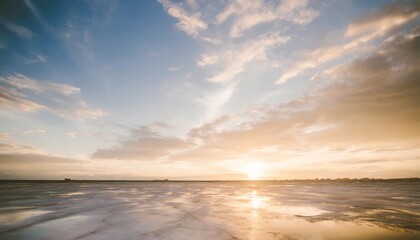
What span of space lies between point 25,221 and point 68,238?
13.3ft

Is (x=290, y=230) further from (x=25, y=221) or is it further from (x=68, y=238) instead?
(x=25, y=221)

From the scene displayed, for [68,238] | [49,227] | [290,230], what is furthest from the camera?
[49,227]

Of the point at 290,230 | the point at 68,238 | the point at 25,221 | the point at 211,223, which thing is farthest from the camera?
the point at 25,221

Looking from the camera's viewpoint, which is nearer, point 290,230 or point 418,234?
point 418,234

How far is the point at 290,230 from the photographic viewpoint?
7.24 m

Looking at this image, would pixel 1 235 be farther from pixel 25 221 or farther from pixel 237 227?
pixel 237 227

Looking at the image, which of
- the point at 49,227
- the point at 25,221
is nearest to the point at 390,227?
the point at 49,227

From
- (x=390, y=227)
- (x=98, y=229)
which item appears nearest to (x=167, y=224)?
(x=98, y=229)

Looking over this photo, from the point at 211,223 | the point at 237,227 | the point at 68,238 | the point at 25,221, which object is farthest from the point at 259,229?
the point at 25,221

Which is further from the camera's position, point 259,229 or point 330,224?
point 330,224

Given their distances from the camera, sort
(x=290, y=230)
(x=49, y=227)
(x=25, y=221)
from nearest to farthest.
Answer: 1. (x=290, y=230)
2. (x=49, y=227)
3. (x=25, y=221)

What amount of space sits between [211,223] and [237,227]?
1081 millimetres

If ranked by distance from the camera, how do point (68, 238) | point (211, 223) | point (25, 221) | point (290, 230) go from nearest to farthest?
point (68, 238) → point (290, 230) → point (211, 223) → point (25, 221)

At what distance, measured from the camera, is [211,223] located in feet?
27.1
